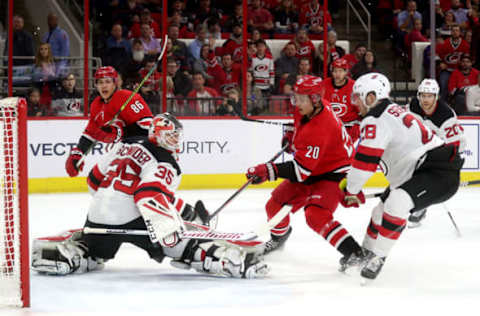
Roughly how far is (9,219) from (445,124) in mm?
2870

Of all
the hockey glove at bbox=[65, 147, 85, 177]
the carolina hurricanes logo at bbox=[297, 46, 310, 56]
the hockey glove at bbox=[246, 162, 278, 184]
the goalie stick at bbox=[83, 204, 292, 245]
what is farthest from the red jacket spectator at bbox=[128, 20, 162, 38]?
the goalie stick at bbox=[83, 204, 292, 245]

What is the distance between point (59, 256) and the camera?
3.91 meters

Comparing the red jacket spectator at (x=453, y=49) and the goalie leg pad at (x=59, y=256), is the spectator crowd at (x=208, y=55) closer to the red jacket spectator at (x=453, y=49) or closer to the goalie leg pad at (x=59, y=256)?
the red jacket spectator at (x=453, y=49)

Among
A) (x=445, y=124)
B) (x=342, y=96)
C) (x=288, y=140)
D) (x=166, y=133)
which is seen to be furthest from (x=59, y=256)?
(x=342, y=96)

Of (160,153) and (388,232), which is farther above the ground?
(160,153)

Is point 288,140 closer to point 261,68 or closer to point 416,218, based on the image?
point 416,218

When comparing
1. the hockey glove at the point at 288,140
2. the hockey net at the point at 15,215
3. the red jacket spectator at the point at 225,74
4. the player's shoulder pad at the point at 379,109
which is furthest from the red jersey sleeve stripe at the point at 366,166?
the red jacket spectator at the point at 225,74

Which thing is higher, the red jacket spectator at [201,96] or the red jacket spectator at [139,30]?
the red jacket spectator at [139,30]

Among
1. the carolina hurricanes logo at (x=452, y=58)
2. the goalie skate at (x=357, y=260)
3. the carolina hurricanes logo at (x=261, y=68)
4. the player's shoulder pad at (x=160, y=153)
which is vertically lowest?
the goalie skate at (x=357, y=260)

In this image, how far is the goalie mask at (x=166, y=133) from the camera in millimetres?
3893

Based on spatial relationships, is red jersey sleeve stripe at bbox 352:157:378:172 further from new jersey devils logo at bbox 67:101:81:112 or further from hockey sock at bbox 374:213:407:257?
new jersey devils logo at bbox 67:101:81:112

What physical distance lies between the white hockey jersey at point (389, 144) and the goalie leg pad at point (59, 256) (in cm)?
135

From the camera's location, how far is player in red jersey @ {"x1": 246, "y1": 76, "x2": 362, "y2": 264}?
4.03 m

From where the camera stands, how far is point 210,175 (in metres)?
7.92
